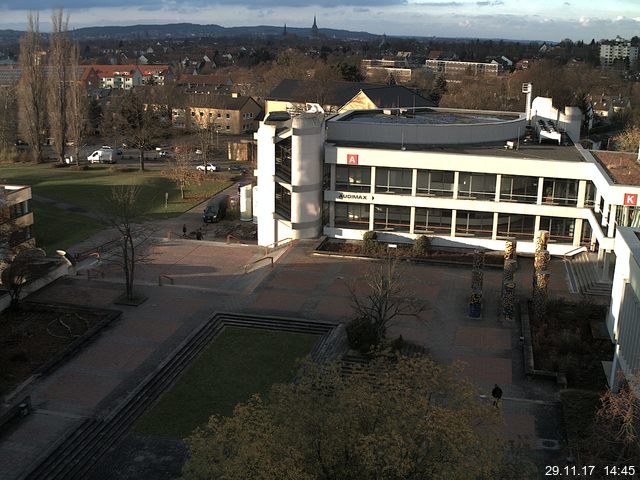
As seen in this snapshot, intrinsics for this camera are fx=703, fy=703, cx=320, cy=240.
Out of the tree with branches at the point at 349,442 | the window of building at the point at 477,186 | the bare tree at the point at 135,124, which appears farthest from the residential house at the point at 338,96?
the tree with branches at the point at 349,442

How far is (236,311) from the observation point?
34.2 m

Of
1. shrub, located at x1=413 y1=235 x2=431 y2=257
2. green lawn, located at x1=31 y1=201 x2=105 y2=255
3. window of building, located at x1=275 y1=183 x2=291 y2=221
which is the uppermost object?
window of building, located at x1=275 y1=183 x2=291 y2=221

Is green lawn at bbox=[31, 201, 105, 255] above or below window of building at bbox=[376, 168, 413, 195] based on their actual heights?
below

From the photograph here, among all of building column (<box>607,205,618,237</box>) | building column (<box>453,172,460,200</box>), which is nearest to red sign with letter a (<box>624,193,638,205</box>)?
building column (<box>607,205,618,237</box>)

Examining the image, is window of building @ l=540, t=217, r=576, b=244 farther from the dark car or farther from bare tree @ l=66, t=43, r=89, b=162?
bare tree @ l=66, t=43, r=89, b=162

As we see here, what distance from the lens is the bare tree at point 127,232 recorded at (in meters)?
35.5

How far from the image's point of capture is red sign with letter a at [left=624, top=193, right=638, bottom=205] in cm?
3547

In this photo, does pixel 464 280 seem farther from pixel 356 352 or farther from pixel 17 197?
pixel 17 197

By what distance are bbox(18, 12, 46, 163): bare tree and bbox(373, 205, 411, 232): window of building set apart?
49.0m

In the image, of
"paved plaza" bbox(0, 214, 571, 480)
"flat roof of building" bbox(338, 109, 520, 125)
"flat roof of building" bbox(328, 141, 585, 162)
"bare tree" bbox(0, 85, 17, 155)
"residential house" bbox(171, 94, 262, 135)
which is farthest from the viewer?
"residential house" bbox(171, 94, 262, 135)

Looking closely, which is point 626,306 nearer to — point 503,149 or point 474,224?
point 474,224

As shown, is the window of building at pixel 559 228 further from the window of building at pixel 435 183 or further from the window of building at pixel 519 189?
the window of building at pixel 435 183

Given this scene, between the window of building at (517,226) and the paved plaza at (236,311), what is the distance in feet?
7.24

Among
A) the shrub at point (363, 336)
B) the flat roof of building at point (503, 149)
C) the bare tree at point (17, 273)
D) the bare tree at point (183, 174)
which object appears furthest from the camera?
the bare tree at point (183, 174)
